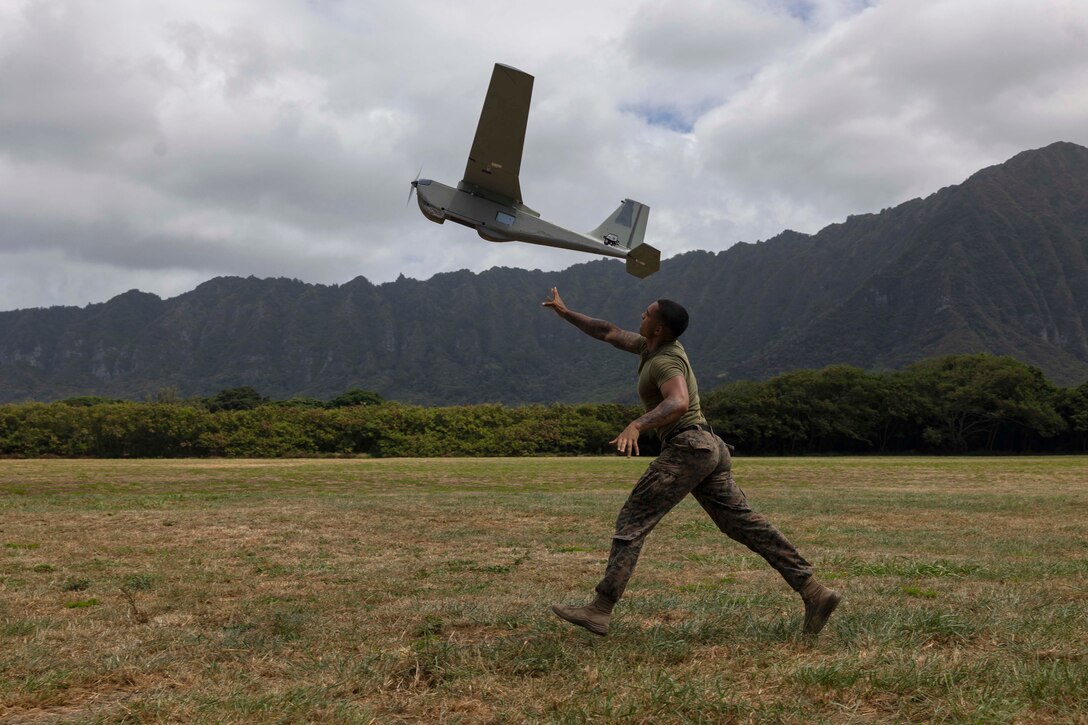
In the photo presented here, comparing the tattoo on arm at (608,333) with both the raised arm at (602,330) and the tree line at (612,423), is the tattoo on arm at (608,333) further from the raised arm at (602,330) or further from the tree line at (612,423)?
the tree line at (612,423)

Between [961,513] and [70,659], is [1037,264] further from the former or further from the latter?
[70,659]

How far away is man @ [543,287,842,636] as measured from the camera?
525cm

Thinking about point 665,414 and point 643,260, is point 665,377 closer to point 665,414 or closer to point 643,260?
point 665,414

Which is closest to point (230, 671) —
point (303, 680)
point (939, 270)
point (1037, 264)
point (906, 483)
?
point (303, 680)

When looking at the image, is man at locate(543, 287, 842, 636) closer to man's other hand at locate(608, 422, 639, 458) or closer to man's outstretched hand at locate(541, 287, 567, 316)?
man's other hand at locate(608, 422, 639, 458)

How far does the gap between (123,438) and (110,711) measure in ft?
184

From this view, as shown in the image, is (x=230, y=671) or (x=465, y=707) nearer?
(x=465, y=707)

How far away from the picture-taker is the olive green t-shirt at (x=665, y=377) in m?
5.36

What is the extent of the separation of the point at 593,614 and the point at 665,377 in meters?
1.62

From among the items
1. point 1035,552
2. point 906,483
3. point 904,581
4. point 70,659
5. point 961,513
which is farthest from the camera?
point 906,483

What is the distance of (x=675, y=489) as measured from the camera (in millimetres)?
5262

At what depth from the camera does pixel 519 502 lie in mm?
19078

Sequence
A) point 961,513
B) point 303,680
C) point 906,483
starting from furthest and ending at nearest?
point 906,483, point 961,513, point 303,680

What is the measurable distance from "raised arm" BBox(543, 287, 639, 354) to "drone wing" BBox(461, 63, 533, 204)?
16.8ft
